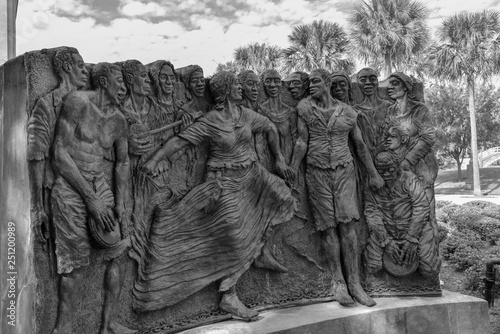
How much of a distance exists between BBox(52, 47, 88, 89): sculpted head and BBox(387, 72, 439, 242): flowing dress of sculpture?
3.46 m

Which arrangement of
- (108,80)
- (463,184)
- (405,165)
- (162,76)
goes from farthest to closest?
(463,184)
(405,165)
(162,76)
(108,80)

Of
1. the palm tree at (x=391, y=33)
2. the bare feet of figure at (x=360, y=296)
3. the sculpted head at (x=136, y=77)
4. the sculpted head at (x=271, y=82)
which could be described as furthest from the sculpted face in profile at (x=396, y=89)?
the palm tree at (x=391, y=33)

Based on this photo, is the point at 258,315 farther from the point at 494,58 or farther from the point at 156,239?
the point at 494,58

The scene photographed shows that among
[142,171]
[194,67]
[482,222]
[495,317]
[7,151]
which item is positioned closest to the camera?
[7,151]

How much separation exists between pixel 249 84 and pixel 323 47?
17.4 meters

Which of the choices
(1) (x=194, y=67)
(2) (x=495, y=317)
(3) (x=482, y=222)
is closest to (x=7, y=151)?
(1) (x=194, y=67)

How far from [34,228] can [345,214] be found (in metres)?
3.08

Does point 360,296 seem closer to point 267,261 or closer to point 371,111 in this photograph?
point 267,261

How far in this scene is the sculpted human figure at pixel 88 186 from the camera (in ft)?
12.1

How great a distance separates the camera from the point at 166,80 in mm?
4414

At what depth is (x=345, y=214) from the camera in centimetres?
515

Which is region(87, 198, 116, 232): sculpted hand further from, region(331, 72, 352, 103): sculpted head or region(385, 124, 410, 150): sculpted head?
region(385, 124, 410, 150): sculpted head

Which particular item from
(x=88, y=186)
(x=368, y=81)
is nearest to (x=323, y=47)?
(x=368, y=81)

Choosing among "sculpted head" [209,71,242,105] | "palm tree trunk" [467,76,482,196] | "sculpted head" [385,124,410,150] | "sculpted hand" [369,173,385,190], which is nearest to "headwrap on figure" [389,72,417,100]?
"sculpted head" [385,124,410,150]
